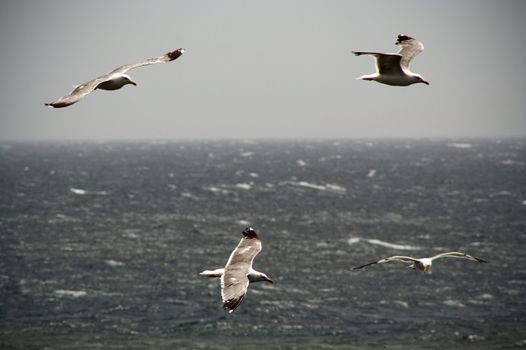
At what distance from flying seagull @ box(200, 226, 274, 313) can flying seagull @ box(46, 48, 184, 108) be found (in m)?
4.10

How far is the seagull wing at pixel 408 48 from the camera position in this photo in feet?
53.5

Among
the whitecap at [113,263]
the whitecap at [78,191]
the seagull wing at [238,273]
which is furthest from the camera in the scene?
the whitecap at [78,191]

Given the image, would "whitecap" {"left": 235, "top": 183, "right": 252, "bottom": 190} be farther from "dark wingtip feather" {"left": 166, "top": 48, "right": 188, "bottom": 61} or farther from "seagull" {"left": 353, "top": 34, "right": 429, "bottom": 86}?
"dark wingtip feather" {"left": 166, "top": 48, "right": 188, "bottom": 61}

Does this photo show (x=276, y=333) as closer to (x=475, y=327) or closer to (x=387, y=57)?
(x=475, y=327)

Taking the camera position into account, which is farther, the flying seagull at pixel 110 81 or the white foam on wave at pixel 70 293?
the white foam on wave at pixel 70 293

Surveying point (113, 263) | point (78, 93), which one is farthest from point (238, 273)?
point (113, 263)

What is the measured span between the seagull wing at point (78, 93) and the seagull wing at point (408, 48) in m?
6.86

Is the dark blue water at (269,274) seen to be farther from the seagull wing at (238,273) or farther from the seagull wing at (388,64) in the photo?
the seagull wing at (388,64)

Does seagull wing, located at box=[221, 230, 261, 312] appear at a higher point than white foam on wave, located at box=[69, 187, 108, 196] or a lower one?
higher

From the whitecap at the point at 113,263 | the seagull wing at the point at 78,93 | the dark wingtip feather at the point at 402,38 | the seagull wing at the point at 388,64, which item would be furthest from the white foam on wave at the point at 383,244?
the seagull wing at the point at 78,93

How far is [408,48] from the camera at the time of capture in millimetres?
16609

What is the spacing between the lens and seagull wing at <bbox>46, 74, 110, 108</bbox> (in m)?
10.6

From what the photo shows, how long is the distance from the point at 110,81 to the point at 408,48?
700cm

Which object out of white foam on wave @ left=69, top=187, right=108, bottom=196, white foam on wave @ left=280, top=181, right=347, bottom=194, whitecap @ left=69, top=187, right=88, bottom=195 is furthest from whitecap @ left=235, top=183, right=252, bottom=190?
whitecap @ left=69, top=187, right=88, bottom=195
